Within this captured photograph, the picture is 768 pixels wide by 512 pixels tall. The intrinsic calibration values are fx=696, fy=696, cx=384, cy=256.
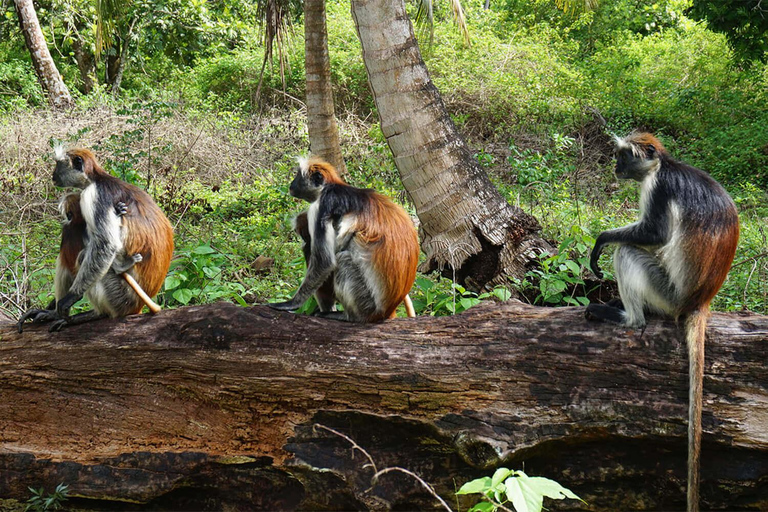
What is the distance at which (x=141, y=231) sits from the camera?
604 cm

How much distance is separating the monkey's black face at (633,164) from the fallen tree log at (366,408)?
3.96ft

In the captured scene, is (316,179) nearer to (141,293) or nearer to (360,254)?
(360,254)

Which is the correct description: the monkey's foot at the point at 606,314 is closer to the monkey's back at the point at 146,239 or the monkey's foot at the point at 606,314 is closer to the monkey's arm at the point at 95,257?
the monkey's back at the point at 146,239

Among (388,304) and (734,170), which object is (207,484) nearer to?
(388,304)

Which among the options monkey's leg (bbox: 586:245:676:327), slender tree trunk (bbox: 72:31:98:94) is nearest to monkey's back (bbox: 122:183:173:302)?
monkey's leg (bbox: 586:245:676:327)

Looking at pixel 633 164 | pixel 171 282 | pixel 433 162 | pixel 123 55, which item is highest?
pixel 123 55

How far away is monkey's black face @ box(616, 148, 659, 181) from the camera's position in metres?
5.25

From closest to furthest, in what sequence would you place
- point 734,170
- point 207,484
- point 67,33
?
1. point 207,484
2. point 734,170
3. point 67,33

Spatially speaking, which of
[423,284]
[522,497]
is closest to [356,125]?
[423,284]

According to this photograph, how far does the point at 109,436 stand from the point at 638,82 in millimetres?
16218

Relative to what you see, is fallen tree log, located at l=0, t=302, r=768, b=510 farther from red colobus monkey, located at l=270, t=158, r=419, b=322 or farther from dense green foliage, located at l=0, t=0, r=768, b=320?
dense green foliage, located at l=0, t=0, r=768, b=320

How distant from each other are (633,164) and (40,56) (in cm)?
1625

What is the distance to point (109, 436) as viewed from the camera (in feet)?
17.9

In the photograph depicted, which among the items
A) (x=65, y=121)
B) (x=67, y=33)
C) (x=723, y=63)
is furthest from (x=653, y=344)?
(x=67, y=33)
